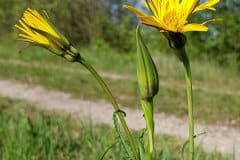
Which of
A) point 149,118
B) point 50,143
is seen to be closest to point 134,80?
point 50,143

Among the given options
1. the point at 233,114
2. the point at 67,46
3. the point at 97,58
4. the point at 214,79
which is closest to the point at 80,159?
the point at 67,46

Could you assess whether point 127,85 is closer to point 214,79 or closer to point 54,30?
point 214,79

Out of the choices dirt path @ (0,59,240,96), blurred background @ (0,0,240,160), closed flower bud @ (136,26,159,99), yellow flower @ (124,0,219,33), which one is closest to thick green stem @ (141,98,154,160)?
closed flower bud @ (136,26,159,99)

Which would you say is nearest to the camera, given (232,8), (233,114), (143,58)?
(143,58)

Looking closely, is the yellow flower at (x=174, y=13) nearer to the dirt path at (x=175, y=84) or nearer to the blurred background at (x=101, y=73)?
the blurred background at (x=101, y=73)

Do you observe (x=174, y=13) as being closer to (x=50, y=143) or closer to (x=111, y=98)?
(x=111, y=98)
